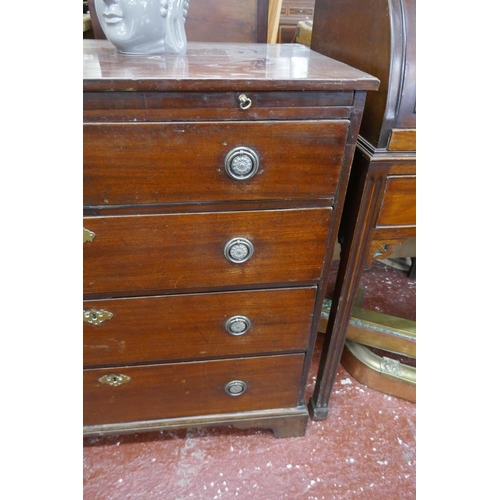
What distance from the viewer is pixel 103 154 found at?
684mm

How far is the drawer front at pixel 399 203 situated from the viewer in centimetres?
84

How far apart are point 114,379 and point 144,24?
755 mm

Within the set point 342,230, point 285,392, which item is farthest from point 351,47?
point 285,392

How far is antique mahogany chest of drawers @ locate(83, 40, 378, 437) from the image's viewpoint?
0.67m

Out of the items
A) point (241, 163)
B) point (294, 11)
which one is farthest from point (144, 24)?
point (294, 11)

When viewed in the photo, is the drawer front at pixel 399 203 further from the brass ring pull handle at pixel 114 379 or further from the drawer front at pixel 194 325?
the brass ring pull handle at pixel 114 379

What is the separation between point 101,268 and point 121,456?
0.61 metres

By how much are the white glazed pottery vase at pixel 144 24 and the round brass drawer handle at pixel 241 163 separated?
0.95ft

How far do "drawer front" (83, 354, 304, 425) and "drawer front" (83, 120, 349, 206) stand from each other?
44 cm

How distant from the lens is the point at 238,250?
2.67ft

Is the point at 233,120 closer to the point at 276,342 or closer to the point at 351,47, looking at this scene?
the point at 351,47

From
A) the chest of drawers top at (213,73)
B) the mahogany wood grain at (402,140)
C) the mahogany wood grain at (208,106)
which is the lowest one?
the mahogany wood grain at (402,140)

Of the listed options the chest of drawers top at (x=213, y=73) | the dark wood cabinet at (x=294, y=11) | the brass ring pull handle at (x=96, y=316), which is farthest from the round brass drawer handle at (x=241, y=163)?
the dark wood cabinet at (x=294, y=11)

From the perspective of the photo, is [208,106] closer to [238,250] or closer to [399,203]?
[238,250]
